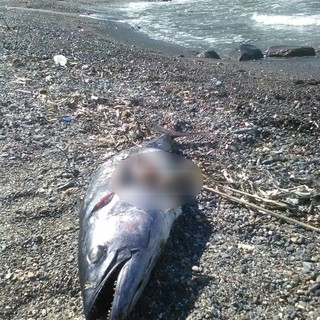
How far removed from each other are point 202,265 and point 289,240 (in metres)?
→ 0.90

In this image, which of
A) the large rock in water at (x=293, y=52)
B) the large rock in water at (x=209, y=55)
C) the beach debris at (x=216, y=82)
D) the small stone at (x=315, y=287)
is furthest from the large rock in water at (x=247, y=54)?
the small stone at (x=315, y=287)

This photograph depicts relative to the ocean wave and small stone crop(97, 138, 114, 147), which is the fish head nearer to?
small stone crop(97, 138, 114, 147)

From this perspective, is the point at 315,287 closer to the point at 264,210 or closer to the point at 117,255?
the point at 264,210

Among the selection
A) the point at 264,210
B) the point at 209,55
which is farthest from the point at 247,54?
the point at 264,210

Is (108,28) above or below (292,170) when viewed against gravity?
below

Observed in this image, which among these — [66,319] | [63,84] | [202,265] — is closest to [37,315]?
[66,319]

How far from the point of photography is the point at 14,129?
6613mm

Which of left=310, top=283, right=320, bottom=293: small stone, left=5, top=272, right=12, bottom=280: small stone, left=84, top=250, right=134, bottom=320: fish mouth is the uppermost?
left=84, top=250, right=134, bottom=320: fish mouth

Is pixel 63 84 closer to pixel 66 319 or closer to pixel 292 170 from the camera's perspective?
pixel 292 170

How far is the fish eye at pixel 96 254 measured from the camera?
3.30m

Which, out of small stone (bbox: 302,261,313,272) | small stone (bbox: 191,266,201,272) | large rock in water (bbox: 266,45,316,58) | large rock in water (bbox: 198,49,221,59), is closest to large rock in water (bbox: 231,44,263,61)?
large rock in water (bbox: 266,45,316,58)

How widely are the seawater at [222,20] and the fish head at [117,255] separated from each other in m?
11.6

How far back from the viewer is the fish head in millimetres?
3076

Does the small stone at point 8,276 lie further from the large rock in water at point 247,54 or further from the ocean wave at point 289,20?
the ocean wave at point 289,20
